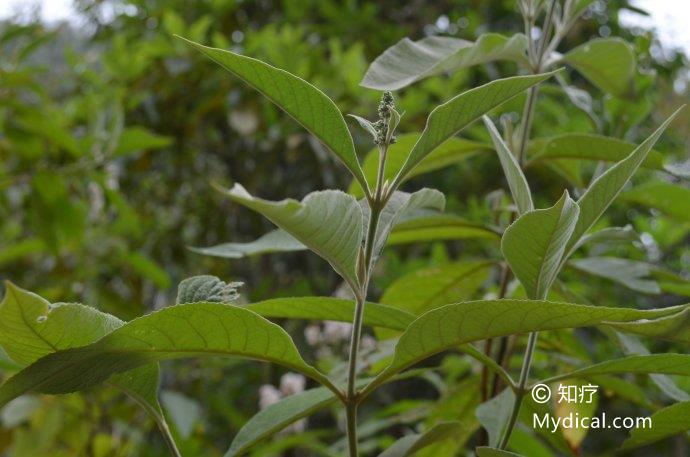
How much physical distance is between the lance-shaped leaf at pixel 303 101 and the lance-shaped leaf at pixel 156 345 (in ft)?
0.34

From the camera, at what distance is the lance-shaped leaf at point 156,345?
42cm

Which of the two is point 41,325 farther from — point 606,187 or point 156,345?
point 606,187

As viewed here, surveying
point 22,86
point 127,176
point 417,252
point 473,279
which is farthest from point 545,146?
point 127,176

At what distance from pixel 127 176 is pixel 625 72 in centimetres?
206

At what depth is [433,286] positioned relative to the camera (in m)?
0.91

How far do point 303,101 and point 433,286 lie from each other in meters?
0.48

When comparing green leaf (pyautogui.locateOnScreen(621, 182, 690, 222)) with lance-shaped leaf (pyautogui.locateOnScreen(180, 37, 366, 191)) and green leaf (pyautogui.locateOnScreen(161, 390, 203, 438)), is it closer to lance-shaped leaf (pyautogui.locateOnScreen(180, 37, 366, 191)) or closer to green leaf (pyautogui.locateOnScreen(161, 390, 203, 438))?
lance-shaped leaf (pyautogui.locateOnScreen(180, 37, 366, 191))

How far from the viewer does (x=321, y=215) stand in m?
0.42

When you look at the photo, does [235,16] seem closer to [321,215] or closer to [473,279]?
[473,279]

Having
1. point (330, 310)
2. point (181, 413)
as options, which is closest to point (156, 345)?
point (330, 310)

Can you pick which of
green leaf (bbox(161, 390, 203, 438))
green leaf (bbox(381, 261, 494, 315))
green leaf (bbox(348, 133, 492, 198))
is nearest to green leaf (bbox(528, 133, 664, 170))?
green leaf (bbox(348, 133, 492, 198))

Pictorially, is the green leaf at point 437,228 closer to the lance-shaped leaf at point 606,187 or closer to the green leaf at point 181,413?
the lance-shaped leaf at point 606,187

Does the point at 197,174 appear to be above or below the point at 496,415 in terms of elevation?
below

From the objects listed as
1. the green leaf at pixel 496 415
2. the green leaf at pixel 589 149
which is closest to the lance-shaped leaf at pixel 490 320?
the green leaf at pixel 496 415
